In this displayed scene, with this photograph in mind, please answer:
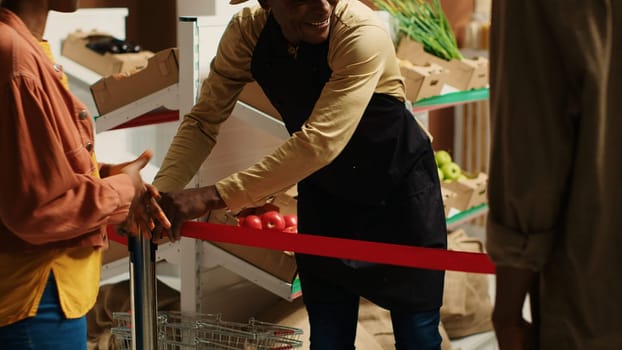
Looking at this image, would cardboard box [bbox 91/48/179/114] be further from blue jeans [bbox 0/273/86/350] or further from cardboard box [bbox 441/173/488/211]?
cardboard box [bbox 441/173/488/211]

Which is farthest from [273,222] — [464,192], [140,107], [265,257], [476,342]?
[464,192]

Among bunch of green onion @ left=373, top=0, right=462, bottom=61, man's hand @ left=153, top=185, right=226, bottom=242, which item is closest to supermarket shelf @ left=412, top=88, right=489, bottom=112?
bunch of green onion @ left=373, top=0, right=462, bottom=61

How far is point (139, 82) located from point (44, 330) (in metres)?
1.74

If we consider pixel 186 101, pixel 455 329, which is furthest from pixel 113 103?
pixel 455 329

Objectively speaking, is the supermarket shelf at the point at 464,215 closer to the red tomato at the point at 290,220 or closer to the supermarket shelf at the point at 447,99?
the supermarket shelf at the point at 447,99

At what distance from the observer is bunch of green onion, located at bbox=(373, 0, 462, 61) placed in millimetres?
4992

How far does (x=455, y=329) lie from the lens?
185 inches

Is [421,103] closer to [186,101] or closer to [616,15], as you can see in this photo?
[186,101]

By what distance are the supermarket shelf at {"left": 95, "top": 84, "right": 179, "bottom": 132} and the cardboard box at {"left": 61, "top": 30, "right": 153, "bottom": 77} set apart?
58 centimetres

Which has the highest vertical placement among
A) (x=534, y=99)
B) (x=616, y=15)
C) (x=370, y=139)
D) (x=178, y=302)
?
(x=616, y=15)

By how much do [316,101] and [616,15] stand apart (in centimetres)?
155

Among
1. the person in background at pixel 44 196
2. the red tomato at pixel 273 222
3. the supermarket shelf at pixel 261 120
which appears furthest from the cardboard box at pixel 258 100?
the person in background at pixel 44 196

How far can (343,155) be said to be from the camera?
271 centimetres

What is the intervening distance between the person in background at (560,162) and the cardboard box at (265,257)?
217cm
